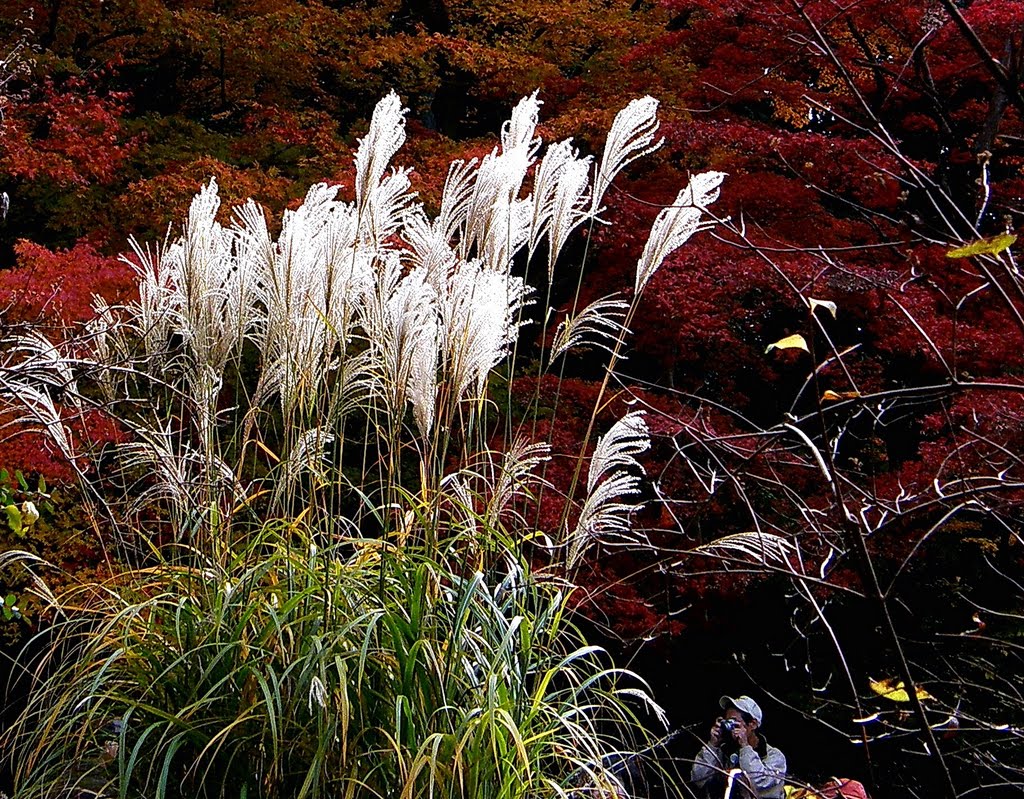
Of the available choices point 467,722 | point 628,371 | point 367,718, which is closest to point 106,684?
point 367,718

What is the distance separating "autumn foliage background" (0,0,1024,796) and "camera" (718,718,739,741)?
0.52 feet

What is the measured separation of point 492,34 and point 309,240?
242 inches

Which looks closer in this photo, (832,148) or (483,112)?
(832,148)

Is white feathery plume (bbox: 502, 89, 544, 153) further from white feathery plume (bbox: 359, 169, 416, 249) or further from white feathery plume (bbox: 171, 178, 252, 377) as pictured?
white feathery plume (bbox: 171, 178, 252, 377)

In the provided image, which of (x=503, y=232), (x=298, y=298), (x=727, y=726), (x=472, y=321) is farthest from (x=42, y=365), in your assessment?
(x=727, y=726)

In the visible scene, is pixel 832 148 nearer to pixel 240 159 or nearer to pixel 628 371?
pixel 628 371

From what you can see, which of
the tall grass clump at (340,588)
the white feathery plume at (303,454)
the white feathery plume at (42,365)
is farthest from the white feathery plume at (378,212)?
the white feathery plume at (42,365)

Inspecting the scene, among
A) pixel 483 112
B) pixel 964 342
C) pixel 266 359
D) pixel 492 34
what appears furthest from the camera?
pixel 483 112

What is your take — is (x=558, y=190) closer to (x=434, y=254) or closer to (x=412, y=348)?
(x=434, y=254)

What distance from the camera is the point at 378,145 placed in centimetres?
260

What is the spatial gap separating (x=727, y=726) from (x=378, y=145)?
272 centimetres

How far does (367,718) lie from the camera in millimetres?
2301

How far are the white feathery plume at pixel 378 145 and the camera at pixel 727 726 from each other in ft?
8.49

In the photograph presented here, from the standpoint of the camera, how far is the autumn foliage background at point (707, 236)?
15.0 feet
